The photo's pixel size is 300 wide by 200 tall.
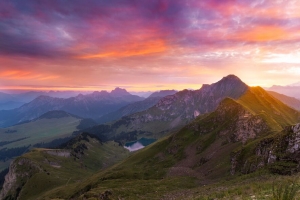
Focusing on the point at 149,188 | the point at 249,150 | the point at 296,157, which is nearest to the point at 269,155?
the point at 296,157

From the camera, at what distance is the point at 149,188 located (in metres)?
67.1

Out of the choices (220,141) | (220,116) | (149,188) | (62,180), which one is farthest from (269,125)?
(62,180)

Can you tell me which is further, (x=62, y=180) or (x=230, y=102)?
(x=62, y=180)

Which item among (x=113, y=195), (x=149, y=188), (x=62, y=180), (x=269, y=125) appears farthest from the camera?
(x=62, y=180)

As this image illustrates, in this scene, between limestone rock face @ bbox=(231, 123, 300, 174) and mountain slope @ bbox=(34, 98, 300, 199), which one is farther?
mountain slope @ bbox=(34, 98, 300, 199)

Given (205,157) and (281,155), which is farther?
(205,157)

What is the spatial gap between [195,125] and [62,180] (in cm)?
12917

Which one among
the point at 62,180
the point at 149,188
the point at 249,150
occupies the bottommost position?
the point at 62,180

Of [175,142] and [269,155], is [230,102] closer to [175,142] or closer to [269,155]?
[175,142]

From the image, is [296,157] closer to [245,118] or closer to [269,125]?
[269,125]

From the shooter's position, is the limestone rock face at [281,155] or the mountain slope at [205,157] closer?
the limestone rock face at [281,155]

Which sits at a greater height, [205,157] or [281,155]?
[281,155]

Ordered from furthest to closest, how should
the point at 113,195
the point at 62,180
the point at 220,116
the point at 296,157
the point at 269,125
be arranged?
1. the point at 62,180
2. the point at 220,116
3. the point at 269,125
4. the point at 113,195
5. the point at 296,157

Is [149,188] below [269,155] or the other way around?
below
